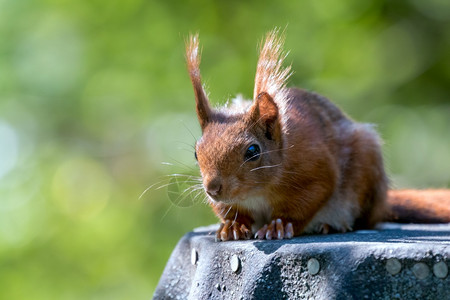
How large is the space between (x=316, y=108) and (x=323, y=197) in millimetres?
586

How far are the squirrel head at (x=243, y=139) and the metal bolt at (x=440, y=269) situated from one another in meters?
0.92

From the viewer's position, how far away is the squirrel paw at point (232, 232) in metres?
2.69

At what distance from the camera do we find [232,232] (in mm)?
2732

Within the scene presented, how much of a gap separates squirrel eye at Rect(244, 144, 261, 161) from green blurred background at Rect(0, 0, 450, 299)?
269 centimetres

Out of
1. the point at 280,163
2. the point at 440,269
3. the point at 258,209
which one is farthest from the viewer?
the point at 258,209

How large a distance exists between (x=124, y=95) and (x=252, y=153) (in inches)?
137

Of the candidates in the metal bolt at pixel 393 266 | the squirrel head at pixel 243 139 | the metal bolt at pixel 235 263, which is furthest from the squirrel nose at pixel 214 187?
the metal bolt at pixel 393 266

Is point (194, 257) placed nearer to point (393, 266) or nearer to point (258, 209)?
point (258, 209)

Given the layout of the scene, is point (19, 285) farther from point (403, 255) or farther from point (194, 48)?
point (403, 255)

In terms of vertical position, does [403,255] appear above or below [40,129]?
below

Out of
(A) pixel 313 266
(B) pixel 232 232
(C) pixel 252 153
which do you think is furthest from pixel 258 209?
(A) pixel 313 266

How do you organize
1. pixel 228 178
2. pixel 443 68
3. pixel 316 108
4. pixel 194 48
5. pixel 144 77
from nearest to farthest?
pixel 228 178 → pixel 194 48 → pixel 316 108 → pixel 443 68 → pixel 144 77

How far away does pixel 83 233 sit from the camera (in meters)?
6.01

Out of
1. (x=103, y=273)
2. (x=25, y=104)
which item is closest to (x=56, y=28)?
(x=25, y=104)
